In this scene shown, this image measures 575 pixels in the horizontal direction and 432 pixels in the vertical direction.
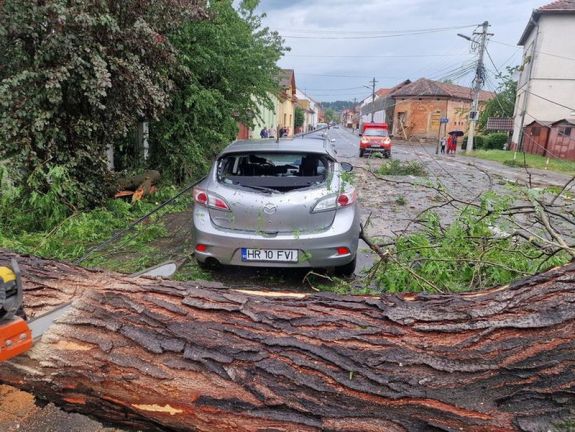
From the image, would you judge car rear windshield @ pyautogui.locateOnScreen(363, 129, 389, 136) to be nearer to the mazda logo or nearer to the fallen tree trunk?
the mazda logo

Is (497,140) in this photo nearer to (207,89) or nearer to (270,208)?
(207,89)

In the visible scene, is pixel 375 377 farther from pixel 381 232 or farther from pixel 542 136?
pixel 542 136

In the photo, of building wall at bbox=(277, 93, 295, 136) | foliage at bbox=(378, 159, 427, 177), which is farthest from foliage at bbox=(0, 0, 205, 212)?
building wall at bbox=(277, 93, 295, 136)

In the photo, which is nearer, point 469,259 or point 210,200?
point 469,259

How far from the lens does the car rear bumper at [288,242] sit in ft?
11.9

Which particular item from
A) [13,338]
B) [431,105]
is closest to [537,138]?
[431,105]

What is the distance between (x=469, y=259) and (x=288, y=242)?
5.08ft

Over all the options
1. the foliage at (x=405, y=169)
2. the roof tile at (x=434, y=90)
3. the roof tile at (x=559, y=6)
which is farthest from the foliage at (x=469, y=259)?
the roof tile at (x=434, y=90)

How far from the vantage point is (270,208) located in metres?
3.62

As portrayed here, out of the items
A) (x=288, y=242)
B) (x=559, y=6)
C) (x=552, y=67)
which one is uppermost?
(x=559, y=6)

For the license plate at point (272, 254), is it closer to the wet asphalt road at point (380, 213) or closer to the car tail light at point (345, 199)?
the wet asphalt road at point (380, 213)

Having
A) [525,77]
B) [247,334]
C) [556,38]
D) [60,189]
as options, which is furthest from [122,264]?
[525,77]

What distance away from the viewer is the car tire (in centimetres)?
405

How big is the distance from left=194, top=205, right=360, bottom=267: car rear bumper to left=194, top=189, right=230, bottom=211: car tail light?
8cm
